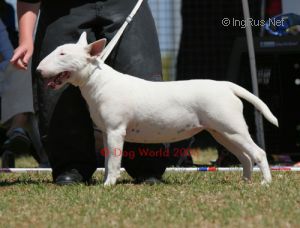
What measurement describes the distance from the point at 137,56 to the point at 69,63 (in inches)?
20.9

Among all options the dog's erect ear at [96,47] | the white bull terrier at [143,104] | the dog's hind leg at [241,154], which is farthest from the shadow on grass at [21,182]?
the dog's hind leg at [241,154]

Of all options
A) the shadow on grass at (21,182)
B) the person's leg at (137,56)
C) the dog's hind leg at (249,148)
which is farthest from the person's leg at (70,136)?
the dog's hind leg at (249,148)

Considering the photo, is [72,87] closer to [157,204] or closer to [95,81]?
[95,81]

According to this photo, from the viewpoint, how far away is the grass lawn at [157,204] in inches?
124

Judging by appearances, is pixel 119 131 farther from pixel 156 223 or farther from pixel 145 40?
pixel 156 223

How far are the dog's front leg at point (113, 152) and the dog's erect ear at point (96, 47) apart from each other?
1.62 ft

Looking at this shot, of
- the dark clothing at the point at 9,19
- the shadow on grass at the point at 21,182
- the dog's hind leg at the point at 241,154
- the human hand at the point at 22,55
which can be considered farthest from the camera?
the dark clothing at the point at 9,19

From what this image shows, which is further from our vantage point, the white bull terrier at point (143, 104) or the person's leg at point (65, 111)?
the person's leg at point (65, 111)

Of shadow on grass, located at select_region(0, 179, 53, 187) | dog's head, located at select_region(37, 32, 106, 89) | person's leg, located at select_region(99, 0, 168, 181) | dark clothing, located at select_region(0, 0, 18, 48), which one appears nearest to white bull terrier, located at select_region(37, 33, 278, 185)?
dog's head, located at select_region(37, 32, 106, 89)

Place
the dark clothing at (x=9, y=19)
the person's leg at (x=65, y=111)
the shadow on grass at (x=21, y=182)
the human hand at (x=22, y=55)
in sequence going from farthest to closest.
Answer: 1. the dark clothing at (x=9, y=19)
2. the shadow on grass at (x=21, y=182)
3. the person's leg at (x=65, y=111)
4. the human hand at (x=22, y=55)

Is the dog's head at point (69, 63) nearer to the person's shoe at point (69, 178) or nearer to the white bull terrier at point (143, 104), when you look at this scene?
the white bull terrier at point (143, 104)

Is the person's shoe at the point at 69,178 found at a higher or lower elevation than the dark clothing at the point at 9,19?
lower

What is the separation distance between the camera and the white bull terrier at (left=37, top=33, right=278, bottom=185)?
165 inches

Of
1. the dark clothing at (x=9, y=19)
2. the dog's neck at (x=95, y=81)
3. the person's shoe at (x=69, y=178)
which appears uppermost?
the dog's neck at (x=95, y=81)
